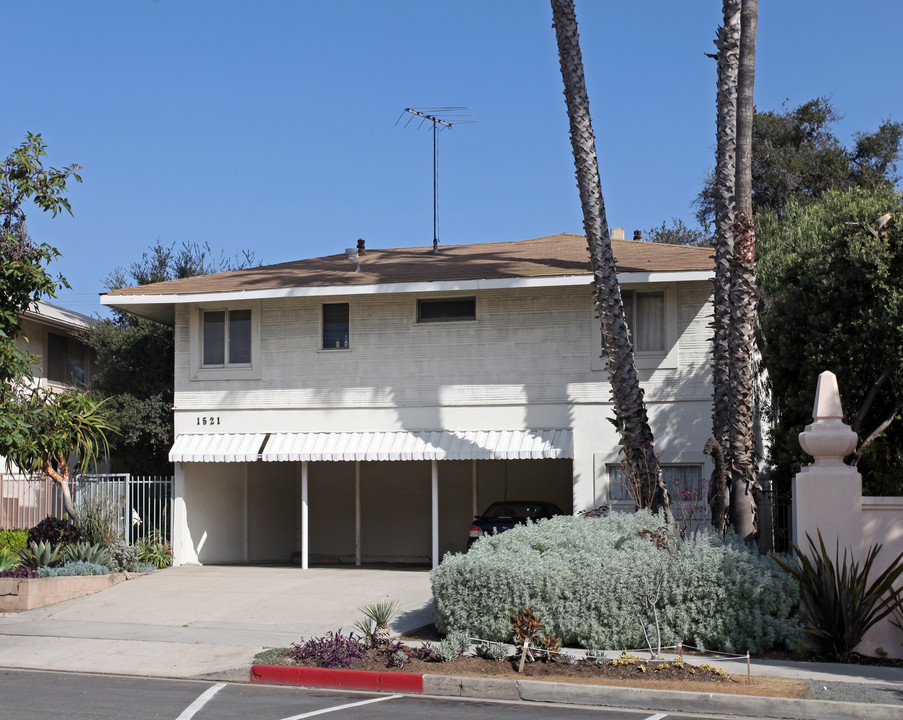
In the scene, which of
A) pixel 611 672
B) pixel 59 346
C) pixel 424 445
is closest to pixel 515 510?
pixel 424 445

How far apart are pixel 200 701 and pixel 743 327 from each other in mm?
8697

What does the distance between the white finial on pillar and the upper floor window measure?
19.9 meters

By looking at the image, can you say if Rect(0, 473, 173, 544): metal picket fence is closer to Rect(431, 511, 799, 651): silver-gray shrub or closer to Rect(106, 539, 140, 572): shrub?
Rect(106, 539, 140, 572): shrub

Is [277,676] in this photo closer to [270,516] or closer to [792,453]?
[792,453]

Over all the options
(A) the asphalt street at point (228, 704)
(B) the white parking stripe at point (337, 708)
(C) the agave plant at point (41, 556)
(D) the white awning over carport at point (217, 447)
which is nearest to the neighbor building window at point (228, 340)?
(D) the white awning over carport at point (217, 447)

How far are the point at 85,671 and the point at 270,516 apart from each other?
11.8 m

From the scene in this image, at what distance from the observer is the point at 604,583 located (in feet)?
38.5

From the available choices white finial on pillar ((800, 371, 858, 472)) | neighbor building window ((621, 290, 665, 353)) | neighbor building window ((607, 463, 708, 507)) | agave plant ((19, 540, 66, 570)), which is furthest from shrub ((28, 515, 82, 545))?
white finial on pillar ((800, 371, 858, 472))

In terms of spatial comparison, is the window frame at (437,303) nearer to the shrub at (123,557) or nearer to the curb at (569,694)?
the shrub at (123,557)

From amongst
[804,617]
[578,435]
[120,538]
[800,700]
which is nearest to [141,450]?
[120,538]

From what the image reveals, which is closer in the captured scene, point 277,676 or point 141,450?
point 277,676

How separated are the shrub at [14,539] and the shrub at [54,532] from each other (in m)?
0.35

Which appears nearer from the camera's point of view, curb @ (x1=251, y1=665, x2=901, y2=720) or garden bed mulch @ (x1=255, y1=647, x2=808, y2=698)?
curb @ (x1=251, y1=665, x2=901, y2=720)

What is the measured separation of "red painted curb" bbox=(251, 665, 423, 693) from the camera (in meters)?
10.3
